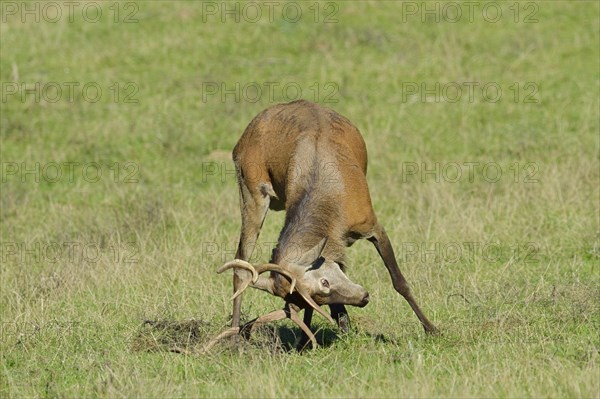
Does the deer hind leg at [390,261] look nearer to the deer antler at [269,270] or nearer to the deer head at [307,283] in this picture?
the deer head at [307,283]

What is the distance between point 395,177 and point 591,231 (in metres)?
2.94

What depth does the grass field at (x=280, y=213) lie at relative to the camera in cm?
664

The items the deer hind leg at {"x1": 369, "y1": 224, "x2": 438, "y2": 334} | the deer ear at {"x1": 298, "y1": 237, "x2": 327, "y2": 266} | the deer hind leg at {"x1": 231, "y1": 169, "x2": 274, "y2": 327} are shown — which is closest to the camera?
the deer ear at {"x1": 298, "y1": 237, "x2": 327, "y2": 266}

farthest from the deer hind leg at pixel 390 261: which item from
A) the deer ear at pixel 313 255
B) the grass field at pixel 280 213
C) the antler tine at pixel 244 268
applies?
the antler tine at pixel 244 268

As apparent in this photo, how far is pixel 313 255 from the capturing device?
679cm

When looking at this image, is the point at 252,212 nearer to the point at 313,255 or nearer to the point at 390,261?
the point at 390,261

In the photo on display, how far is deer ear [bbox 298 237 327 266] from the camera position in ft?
22.0

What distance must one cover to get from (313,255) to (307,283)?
0.28 metres

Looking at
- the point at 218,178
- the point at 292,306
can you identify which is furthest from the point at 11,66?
the point at 292,306

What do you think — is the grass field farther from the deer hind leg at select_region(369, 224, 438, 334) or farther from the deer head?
the deer head

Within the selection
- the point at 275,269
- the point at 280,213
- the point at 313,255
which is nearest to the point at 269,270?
the point at 275,269

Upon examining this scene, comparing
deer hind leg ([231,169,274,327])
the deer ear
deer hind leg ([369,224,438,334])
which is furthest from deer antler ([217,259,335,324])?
deer hind leg ([231,169,274,327])

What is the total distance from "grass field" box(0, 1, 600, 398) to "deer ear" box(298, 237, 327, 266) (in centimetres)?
64

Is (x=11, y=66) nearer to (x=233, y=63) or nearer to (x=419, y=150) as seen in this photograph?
(x=233, y=63)
